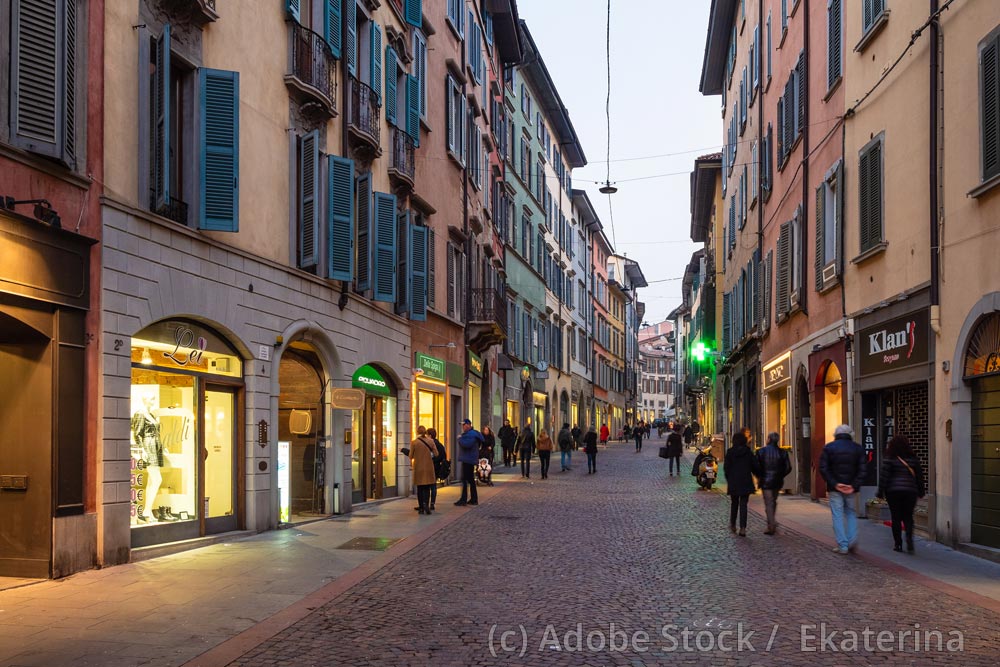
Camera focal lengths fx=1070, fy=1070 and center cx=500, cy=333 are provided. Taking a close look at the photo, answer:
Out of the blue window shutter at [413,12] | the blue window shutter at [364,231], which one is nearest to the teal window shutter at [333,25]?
the blue window shutter at [364,231]

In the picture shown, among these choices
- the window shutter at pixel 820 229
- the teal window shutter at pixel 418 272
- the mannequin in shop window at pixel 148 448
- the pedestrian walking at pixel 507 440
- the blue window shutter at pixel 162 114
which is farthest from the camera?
the pedestrian walking at pixel 507 440

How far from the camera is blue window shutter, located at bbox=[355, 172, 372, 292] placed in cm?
1998

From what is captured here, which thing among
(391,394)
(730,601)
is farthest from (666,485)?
(730,601)

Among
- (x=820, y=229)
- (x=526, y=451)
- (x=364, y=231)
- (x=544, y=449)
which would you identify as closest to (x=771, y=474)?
(x=820, y=229)

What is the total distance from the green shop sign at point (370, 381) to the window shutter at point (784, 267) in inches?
373

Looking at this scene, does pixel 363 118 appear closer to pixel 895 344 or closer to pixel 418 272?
pixel 418 272

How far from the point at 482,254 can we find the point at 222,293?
18.8 meters

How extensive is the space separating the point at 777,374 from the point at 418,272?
10.0 metres

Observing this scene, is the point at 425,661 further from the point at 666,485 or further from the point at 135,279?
the point at 666,485

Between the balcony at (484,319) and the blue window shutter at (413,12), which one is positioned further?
the balcony at (484,319)

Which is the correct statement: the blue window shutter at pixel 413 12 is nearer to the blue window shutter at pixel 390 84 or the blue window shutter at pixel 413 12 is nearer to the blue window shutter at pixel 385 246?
the blue window shutter at pixel 390 84

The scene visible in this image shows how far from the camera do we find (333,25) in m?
18.5

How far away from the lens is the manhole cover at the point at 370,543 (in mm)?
14094

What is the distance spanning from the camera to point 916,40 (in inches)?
604
